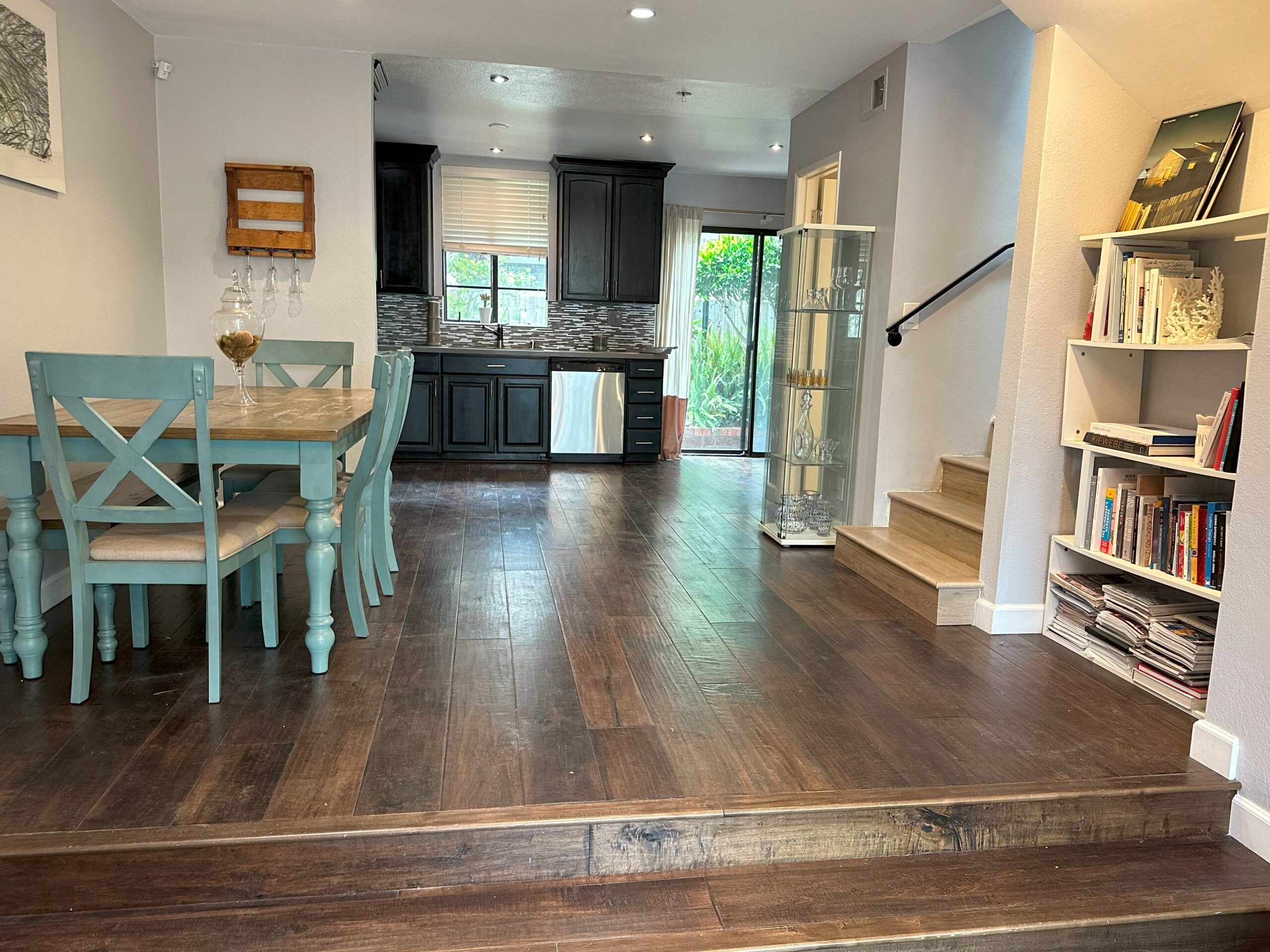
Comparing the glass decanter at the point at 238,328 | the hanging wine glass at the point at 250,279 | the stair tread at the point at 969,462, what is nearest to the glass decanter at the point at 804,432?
the stair tread at the point at 969,462

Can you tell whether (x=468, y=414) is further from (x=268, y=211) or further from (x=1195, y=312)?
(x=1195, y=312)

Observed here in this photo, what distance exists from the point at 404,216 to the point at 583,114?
2.01 m

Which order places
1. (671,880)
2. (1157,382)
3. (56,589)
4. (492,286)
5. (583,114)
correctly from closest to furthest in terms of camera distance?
(671,880) → (1157,382) → (56,589) → (583,114) → (492,286)

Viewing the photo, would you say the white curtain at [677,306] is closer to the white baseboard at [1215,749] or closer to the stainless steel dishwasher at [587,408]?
the stainless steel dishwasher at [587,408]

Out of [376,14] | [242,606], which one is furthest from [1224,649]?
[376,14]

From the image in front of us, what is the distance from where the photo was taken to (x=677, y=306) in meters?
7.88

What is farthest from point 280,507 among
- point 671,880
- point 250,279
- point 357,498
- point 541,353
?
point 541,353

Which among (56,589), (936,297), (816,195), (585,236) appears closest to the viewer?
(56,589)

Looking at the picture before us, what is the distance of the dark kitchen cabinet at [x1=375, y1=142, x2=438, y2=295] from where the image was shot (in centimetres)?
702

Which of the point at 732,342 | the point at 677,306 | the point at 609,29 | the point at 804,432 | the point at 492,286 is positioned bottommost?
the point at 804,432

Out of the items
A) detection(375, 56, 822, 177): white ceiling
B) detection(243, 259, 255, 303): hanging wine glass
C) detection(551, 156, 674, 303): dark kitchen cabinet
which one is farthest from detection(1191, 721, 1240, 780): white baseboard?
detection(551, 156, 674, 303): dark kitchen cabinet

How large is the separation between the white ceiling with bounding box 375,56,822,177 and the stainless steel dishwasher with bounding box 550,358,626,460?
173 centimetres

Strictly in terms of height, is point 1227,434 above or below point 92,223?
below

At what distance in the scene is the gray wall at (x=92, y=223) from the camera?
3066 millimetres
